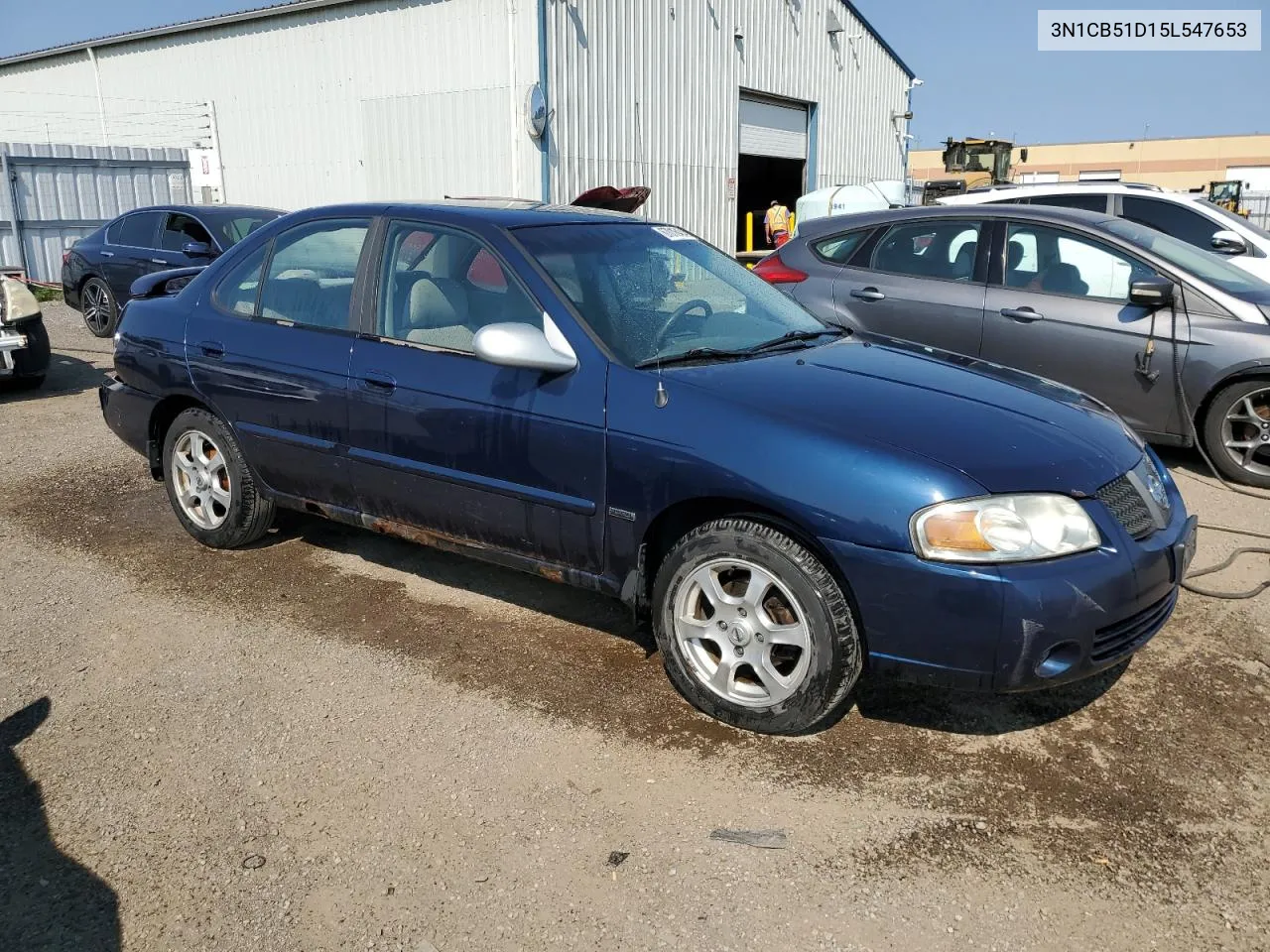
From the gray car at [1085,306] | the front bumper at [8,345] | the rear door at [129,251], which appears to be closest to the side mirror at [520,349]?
the gray car at [1085,306]

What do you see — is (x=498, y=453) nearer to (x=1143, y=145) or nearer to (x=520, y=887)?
(x=520, y=887)

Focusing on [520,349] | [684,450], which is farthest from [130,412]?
[684,450]

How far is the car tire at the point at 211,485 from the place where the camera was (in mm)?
4609

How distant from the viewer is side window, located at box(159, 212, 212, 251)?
10.8 m

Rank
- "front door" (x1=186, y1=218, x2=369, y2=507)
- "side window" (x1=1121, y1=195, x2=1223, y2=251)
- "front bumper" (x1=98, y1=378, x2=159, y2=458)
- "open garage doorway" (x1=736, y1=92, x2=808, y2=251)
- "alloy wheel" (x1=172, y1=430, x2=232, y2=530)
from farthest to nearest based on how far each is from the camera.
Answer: "open garage doorway" (x1=736, y1=92, x2=808, y2=251) → "side window" (x1=1121, y1=195, x2=1223, y2=251) → "front bumper" (x1=98, y1=378, x2=159, y2=458) → "alloy wheel" (x1=172, y1=430, x2=232, y2=530) → "front door" (x1=186, y1=218, x2=369, y2=507)

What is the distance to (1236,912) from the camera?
2432 mm

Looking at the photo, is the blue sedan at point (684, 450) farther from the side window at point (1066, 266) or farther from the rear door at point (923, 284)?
the side window at point (1066, 266)

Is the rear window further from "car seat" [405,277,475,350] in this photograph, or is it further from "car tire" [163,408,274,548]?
"car seat" [405,277,475,350]

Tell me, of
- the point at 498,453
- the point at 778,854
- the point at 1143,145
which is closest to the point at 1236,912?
the point at 778,854

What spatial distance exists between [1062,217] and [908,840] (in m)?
4.84

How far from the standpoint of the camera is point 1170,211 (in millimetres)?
9172

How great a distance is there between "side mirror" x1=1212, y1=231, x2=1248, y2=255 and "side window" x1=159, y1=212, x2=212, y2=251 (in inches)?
389

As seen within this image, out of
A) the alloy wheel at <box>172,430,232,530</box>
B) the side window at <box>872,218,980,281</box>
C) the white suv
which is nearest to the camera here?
the alloy wheel at <box>172,430,232,530</box>

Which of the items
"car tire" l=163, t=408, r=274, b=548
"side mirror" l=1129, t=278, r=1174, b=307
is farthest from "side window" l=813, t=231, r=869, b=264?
"car tire" l=163, t=408, r=274, b=548
